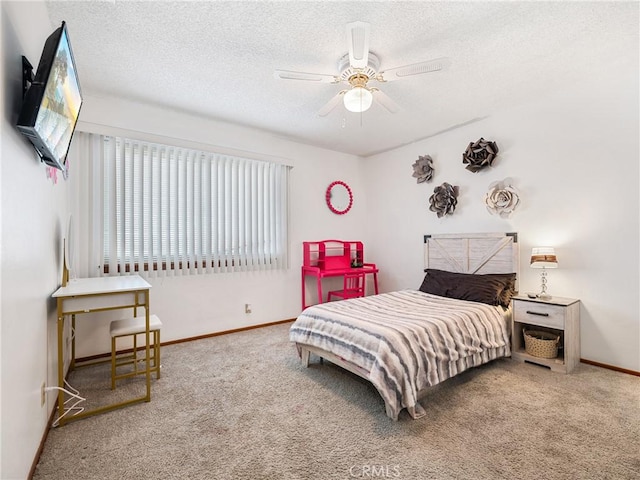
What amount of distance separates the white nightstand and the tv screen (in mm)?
3783

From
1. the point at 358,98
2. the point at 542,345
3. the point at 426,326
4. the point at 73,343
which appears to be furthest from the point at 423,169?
the point at 73,343

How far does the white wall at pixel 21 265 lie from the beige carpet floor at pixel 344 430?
40 cm

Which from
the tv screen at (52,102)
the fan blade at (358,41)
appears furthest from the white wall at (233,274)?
the fan blade at (358,41)

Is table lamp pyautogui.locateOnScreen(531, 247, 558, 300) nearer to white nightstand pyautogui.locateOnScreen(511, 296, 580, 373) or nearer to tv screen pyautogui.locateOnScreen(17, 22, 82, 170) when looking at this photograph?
white nightstand pyautogui.locateOnScreen(511, 296, 580, 373)

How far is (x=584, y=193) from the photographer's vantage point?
296 centimetres

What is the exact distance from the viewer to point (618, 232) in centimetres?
276

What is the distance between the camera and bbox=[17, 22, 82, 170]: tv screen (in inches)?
51.3

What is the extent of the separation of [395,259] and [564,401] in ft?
9.38

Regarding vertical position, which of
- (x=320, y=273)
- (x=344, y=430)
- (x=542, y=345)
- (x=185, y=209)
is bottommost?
(x=344, y=430)

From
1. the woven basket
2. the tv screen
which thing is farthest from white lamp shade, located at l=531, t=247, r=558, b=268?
the tv screen

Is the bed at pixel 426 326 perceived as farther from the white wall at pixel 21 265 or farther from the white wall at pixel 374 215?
the white wall at pixel 21 265

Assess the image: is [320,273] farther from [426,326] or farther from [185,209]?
[426,326]

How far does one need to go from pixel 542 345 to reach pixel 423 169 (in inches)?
101

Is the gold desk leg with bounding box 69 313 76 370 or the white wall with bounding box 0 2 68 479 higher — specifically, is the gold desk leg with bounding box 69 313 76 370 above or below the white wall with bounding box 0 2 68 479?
below
